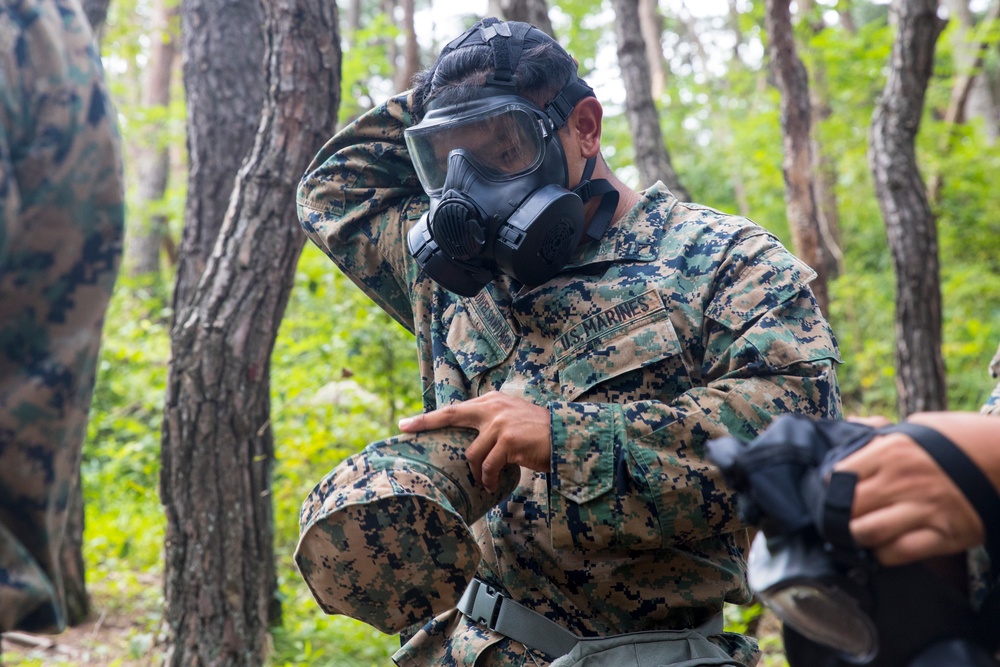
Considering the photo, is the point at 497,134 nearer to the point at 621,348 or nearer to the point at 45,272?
the point at 621,348

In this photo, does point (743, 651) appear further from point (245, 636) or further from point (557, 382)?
point (245, 636)

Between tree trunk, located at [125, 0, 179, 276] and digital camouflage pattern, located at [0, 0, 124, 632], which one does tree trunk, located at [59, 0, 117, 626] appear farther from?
tree trunk, located at [125, 0, 179, 276]

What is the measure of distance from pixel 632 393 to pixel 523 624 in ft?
2.09

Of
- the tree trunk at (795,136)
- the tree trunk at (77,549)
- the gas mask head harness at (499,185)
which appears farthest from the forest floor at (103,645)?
the gas mask head harness at (499,185)

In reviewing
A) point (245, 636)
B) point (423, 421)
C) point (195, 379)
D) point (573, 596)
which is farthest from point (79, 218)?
point (245, 636)

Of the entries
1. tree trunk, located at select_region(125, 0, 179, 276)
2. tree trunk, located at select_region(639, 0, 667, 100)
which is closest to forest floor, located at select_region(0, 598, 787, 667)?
tree trunk, located at select_region(125, 0, 179, 276)

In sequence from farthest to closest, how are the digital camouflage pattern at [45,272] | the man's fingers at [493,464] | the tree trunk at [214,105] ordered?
the tree trunk at [214,105], the man's fingers at [493,464], the digital camouflage pattern at [45,272]

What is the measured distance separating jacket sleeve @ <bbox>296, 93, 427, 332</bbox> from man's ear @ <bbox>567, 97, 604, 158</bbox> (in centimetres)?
58

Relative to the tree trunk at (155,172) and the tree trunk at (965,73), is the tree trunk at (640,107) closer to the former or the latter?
the tree trunk at (965,73)

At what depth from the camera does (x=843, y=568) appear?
4.13 feet

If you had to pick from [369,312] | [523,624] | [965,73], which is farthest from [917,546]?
[965,73]

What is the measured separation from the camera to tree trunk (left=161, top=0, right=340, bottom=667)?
3.91 metres

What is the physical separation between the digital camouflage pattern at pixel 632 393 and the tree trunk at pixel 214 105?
2.41 meters

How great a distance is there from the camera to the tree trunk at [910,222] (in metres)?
6.43
